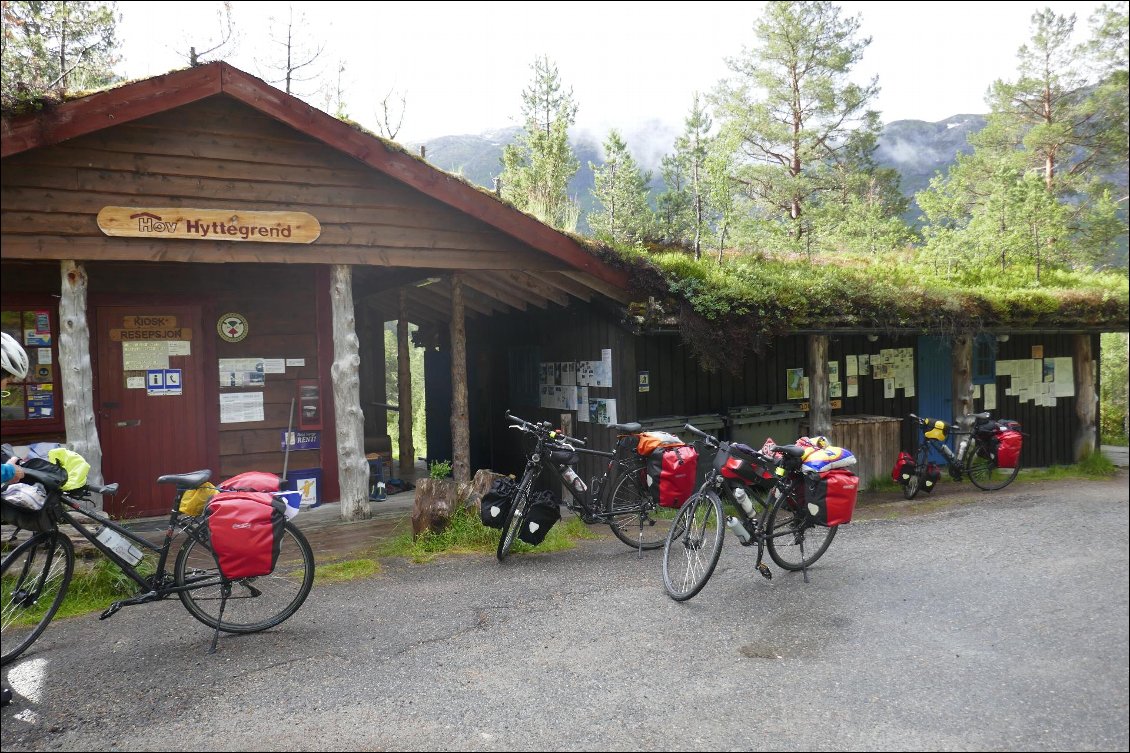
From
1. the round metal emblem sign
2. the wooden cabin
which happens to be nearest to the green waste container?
the wooden cabin

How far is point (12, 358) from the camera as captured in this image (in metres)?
4.26

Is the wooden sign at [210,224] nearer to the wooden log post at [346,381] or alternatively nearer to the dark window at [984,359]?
the wooden log post at [346,381]

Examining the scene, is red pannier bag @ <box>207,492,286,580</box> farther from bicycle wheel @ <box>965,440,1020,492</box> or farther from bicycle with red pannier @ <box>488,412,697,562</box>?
bicycle wheel @ <box>965,440,1020,492</box>

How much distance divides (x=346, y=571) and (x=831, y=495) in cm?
400

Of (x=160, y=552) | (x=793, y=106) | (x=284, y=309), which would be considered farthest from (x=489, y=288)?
(x=793, y=106)

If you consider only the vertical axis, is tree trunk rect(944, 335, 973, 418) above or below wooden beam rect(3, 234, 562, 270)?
below

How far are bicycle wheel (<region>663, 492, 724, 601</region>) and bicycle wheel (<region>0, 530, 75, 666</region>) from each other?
13.1ft

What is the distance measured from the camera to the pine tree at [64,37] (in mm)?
13500

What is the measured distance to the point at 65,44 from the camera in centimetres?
1848

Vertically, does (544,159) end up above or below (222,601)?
above

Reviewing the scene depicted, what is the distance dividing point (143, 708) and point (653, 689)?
2.65 metres

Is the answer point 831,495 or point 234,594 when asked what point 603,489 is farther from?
point 234,594

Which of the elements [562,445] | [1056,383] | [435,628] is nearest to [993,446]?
[1056,383]

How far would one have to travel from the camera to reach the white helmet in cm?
420
